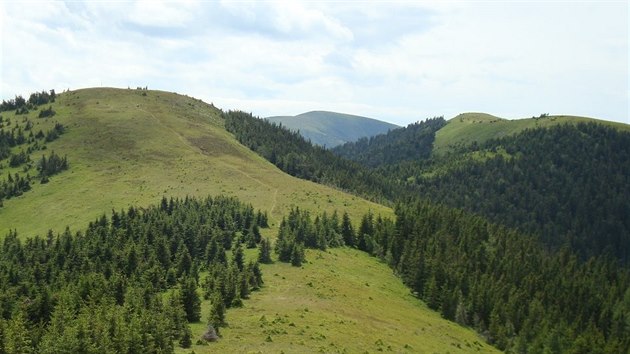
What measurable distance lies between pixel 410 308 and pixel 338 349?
41.8 metres

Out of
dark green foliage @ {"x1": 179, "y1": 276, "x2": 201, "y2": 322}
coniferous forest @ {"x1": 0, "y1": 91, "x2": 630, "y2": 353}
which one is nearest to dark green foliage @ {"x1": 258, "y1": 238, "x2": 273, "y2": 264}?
coniferous forest @ {"x1": 0, "y1": 91, "x2": 630, "y2": 353}

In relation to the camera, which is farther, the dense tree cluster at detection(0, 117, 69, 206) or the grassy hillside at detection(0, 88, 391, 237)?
the dense tree cluster at detection(0, 117, 69, 206)

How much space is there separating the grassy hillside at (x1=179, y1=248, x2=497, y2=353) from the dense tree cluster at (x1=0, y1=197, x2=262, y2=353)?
13.3 ft

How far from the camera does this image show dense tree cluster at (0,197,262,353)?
139ft

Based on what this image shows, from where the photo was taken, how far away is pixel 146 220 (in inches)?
4171

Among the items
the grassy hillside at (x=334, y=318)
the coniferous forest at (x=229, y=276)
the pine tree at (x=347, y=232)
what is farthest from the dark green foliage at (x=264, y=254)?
the pine tree at (x=347, y=232)

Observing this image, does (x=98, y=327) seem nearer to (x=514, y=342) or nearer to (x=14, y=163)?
(x=514, y=342)

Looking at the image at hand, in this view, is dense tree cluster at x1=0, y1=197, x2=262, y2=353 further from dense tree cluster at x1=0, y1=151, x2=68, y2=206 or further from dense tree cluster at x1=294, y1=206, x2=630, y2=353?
dense tree cluster at x1=0, y1=151, x2=68, y2=206

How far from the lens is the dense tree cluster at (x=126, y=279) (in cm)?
4234

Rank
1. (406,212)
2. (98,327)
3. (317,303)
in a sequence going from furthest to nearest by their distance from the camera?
(406,212)
(317,303)
(98,327)

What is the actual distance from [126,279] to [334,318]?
31285 millimetres

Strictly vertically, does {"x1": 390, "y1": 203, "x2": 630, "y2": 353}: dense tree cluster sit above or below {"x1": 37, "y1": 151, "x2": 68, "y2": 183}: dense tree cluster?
below

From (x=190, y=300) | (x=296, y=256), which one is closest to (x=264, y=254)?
(x=296, y=256)


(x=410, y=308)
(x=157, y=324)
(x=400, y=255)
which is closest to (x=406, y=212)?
(x=400, y=255)
